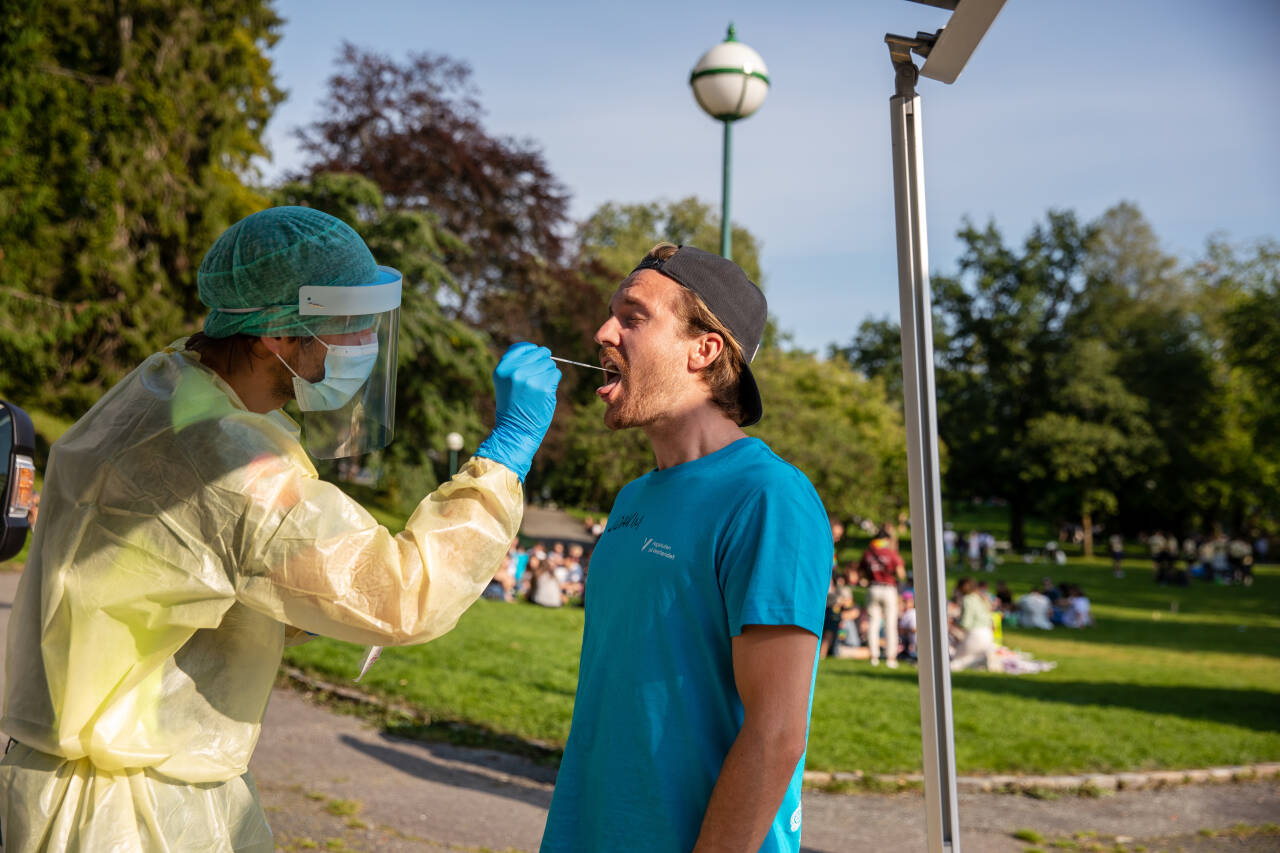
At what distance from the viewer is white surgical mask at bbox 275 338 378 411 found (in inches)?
81.8

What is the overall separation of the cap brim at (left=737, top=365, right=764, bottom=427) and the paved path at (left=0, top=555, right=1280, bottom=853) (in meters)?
3.91

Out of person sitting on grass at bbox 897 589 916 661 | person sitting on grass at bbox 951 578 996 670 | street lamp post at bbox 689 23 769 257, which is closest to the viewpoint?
street lamp post at bbox 689 23 769 257

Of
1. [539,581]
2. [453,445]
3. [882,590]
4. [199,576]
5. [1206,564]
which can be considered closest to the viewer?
[199,576]

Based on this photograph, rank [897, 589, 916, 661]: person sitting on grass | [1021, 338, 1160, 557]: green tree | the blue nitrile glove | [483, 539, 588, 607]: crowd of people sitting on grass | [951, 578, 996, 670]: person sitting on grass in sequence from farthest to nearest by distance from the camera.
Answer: [1021, 338, 1160, 557]: green tree
[483, 539, 588, 607]: crowd of people sitting on grass
[897, 589, 916, 661]: person sitting on grass
[951, 578, 996, 670]: person sitting on grass
the blue nitrile glove

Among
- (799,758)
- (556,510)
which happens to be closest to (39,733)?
(799,758)

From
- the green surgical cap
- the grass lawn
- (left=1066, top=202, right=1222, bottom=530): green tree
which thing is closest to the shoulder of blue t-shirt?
the green surgical cap

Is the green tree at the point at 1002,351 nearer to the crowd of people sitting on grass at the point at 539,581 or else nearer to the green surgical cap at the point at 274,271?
the crowd of people sitting on grass at the point at 539,581

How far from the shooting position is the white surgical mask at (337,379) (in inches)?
81.8

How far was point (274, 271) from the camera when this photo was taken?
2.01 meters

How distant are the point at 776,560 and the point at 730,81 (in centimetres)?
561

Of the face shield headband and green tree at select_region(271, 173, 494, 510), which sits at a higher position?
green tree at select_region(271, 173, 494, 510)

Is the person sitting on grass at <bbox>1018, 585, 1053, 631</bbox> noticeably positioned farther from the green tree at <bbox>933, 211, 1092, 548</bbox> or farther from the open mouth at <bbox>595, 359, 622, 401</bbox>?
the green tree at <bbox>933, 211, 1092, 548</bbox>

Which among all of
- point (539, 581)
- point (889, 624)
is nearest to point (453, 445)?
point (539, 581)

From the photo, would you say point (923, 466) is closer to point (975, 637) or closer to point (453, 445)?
point (975, 637)
